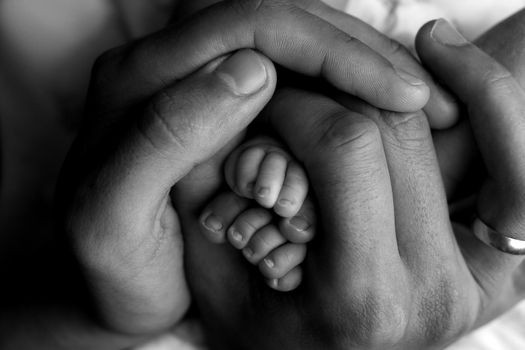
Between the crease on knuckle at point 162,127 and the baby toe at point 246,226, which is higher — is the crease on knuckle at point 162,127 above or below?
above

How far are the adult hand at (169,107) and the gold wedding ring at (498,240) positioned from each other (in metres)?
0.23

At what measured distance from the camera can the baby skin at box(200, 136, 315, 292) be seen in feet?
2.15

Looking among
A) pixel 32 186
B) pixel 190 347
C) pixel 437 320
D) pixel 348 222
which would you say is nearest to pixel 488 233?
pixel 437 320

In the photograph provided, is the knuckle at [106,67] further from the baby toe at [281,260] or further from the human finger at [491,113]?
the human finger at [491,113]

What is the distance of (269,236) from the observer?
699 millimetres

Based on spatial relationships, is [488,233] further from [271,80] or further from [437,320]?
[271,80]

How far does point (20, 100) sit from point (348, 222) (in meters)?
0.66

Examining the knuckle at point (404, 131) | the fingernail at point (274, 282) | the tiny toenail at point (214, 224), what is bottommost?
the fingernail at point (274, 282)

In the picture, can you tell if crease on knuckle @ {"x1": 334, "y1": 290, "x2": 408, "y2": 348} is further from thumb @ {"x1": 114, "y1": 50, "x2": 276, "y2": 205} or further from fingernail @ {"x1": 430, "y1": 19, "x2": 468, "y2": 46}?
fingernail @ {"x1": 430, "y1": 19, "x2": 468, "y2": 46}

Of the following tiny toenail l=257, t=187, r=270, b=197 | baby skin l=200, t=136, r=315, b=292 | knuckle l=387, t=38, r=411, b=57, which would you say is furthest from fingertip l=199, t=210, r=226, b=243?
knuckle l=387, t=38, r=411, b=57

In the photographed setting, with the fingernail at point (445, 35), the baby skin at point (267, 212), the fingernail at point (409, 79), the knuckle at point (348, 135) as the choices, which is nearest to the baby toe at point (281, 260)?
the baby skin at point (267, 212)

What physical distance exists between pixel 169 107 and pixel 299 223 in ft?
0.67

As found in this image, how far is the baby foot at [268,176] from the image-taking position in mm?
648

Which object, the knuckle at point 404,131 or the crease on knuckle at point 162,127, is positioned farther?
the knuckle at point 404,131
